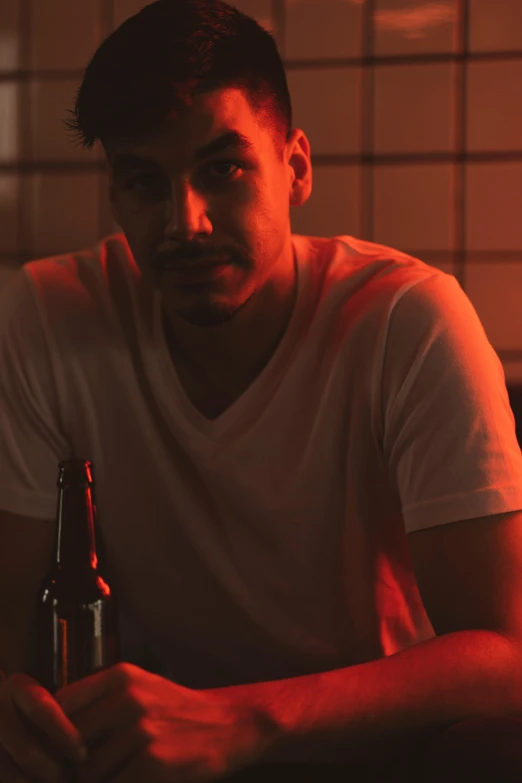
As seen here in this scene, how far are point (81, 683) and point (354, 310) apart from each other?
0.61 m

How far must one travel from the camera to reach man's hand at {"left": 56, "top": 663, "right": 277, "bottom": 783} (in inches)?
34.0

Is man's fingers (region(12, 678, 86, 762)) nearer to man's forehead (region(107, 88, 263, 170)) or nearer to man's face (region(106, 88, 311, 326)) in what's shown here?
man's face (region(106, 88, 311, 326))

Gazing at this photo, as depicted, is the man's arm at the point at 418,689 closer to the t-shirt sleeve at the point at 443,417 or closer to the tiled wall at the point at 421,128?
the t-shirt sleeve at the point at 443,417

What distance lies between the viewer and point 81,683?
0.89 meters

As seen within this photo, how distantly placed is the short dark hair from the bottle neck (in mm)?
501

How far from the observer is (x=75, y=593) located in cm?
95

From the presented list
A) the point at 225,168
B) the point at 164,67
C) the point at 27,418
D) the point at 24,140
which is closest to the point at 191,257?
the point at 225,168

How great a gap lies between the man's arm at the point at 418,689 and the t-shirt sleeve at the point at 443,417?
0.24ft

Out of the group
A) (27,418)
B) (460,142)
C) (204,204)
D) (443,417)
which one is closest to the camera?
(443,417)

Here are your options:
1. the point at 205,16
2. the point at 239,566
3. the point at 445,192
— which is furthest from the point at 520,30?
the point at 239,566

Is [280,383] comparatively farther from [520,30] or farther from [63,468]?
[520,30]

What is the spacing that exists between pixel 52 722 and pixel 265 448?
0.49m

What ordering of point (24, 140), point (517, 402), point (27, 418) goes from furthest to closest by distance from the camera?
point (24, 140), point (517, 402), point (27, 418)

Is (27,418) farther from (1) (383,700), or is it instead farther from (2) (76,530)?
(1) (383,700)
